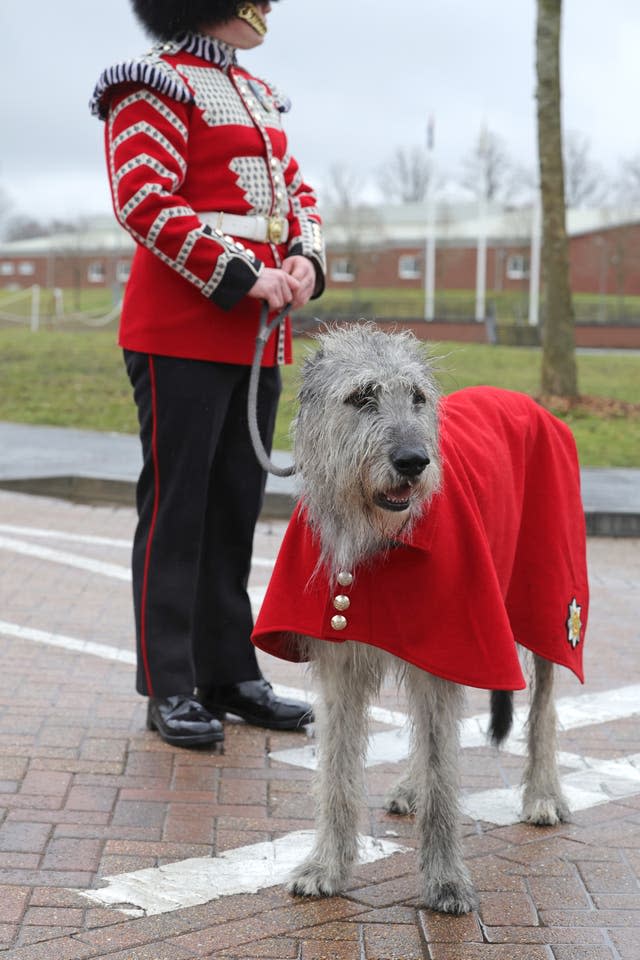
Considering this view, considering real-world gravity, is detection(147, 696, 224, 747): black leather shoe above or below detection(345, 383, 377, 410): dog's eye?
below

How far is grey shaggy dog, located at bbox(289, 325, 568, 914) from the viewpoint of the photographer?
351 centimetres

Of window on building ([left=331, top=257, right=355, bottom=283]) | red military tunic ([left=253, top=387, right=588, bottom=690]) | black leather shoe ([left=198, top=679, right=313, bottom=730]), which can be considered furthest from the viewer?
window on building ([left=331, top=257, right=355, bottom=283])

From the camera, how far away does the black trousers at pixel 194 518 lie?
5.08 m

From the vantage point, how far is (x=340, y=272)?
73250 mm

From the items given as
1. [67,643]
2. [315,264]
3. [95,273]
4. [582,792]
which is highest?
[95,273]

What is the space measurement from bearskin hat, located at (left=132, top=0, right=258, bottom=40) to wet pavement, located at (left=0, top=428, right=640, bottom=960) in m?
2.65

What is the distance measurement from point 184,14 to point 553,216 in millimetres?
13236

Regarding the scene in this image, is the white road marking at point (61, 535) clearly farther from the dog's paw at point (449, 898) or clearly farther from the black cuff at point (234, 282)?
the dog's paw at point (449, 898)

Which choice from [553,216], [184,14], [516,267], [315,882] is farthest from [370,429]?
[516,267]

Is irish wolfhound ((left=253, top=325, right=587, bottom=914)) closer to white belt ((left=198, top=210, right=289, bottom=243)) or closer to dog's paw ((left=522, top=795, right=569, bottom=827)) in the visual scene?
dog's paw ((left=522, top=795, right=569, bottom=827))

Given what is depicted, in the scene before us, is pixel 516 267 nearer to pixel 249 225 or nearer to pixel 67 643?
pixel 67 643

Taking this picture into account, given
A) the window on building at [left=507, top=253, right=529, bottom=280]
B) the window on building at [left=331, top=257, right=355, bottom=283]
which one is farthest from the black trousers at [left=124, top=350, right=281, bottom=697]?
the window on building at [left=331, top=257, right=355, bottom=283]

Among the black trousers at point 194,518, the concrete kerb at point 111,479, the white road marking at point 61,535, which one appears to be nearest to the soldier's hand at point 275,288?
the black trousers at point 194,518

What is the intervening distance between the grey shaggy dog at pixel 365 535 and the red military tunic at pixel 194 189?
1.17 meters
